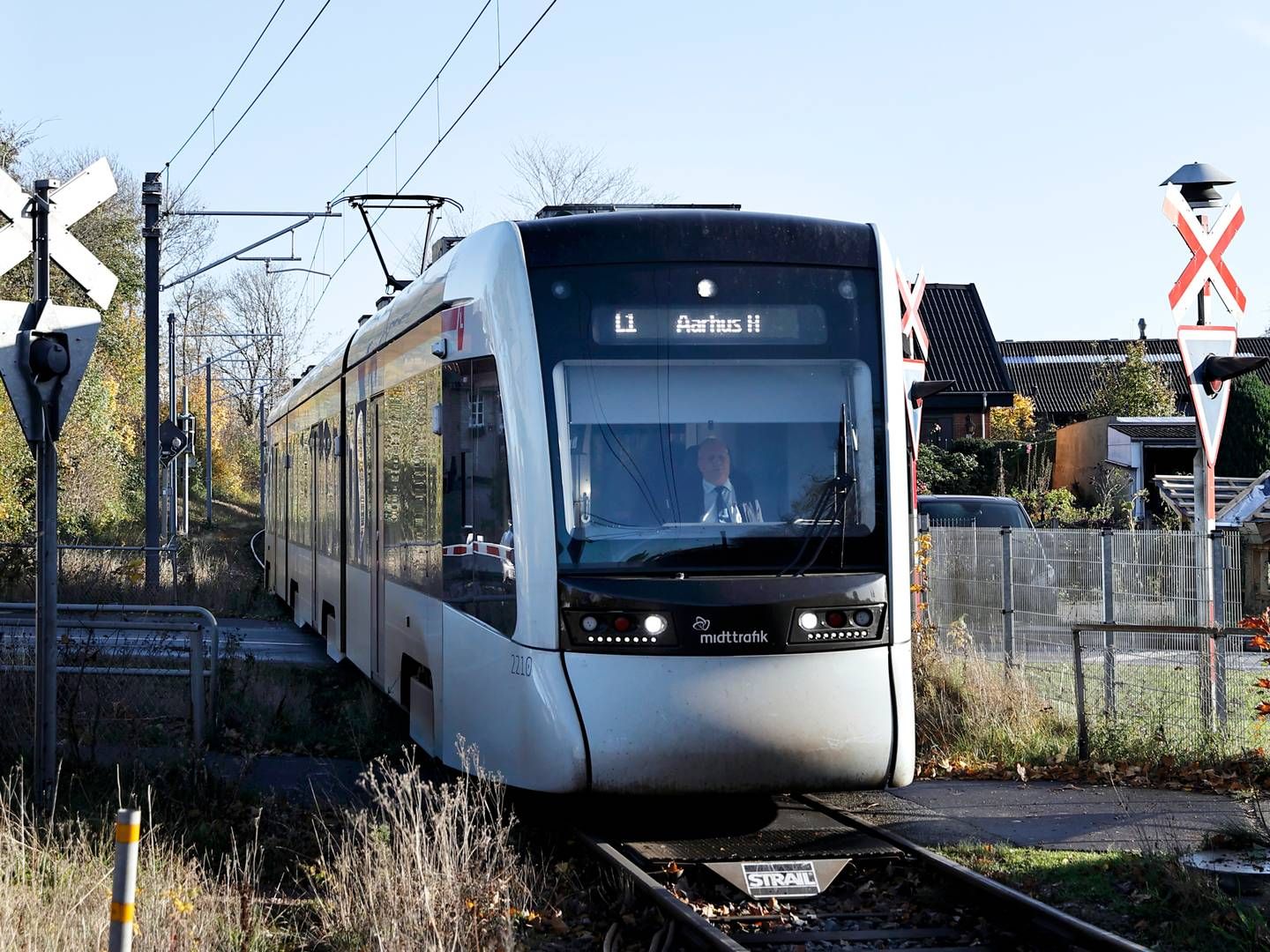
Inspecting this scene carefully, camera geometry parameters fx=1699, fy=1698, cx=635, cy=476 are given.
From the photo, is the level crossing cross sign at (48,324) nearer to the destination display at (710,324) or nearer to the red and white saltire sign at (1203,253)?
the destination display at (710,324)

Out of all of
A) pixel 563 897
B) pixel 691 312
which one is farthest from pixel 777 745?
pixel 691 312

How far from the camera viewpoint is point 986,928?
7.26 meters

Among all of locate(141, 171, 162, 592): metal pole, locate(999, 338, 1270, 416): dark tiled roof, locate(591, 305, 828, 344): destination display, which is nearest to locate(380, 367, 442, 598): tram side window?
locate(591, 305, 828, 344): destination display

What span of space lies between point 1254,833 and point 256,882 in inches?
194

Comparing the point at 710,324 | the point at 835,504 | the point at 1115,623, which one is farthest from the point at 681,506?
the point at 1115,623

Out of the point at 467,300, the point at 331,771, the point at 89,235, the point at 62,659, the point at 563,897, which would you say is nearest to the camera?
the point at 563,897

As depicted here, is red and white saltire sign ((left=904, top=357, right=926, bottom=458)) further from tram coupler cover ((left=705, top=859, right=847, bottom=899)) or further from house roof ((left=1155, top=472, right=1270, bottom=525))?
house roof ((left=1155, top=472, right=1270, bottom=525))

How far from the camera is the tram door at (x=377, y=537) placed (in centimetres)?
1259

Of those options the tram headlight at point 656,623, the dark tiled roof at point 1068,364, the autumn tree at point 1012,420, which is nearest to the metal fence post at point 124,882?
the tram headlight at point 656,623

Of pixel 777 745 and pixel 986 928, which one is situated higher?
pixel 777 745

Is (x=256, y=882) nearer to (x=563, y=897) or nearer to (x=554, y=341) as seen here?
(x=563, y=897)

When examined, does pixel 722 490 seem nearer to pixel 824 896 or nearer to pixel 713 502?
pixel 713 502

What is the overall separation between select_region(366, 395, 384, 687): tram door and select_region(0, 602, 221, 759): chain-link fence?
3.92 ft

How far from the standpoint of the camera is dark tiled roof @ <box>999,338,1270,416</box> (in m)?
71.1
